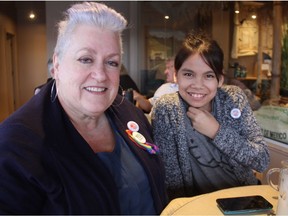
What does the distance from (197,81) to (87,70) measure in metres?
0.54

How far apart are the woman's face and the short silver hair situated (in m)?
0.02

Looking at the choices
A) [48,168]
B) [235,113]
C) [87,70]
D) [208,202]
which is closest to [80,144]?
[48,168]

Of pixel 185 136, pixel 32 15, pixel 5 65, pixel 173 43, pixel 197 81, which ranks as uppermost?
pixel 32 15

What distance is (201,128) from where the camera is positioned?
132 cm

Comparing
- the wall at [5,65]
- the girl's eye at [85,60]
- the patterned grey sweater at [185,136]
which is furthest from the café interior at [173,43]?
the girl's eye at [85,60]

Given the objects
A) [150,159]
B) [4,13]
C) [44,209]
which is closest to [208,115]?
[150,159]

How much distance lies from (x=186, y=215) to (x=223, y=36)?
12.6ft

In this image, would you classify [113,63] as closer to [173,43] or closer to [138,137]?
[138,137]

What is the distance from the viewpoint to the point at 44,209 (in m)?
0.87

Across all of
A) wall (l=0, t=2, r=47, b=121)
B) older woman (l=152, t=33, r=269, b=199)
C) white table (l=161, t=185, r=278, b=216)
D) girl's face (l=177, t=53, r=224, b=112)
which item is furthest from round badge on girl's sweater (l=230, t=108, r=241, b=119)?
wall (l=0, t=2, r=47, b=121)

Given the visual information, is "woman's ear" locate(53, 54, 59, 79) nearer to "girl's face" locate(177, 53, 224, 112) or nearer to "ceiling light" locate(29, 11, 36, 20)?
"girl's face" locate(177, 53, 224, 112)

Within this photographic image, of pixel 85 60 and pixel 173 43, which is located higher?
pixel 173 43

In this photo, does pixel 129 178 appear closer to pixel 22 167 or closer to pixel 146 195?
pixel 146 195

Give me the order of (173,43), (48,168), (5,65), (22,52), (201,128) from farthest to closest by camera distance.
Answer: (22,52), (5,65), (173,43), (201,128), (48,168)
